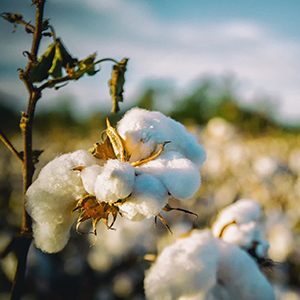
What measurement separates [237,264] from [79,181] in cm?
46

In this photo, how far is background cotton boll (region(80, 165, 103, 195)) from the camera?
42cm

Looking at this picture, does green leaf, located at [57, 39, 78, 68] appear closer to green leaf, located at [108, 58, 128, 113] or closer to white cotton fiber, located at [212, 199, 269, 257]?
green leaf, located at [108, 58, 128, 113]

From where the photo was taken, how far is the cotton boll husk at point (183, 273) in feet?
2.07

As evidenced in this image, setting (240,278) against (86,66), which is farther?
(240,278)

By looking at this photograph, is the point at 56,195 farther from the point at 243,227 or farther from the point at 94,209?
the point at 243,227

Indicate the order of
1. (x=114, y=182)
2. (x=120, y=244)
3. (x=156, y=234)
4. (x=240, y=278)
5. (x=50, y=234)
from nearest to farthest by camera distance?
1. (x=114, y=182)
2. (x=50, y=234)
3. (x=240, y=278)
4. (x=120, y=244)
5. (x=156, y=234)

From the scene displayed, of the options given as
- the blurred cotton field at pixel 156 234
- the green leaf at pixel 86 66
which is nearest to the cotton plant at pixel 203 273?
the blurred cotton field at pixel 156 234

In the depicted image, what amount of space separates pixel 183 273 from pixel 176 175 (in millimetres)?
305

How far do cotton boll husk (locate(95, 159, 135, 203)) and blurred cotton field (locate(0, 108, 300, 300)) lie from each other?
613mm

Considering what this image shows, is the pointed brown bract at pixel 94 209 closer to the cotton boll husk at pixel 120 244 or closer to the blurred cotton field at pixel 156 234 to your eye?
the blurred cotton field at pixel 156 234

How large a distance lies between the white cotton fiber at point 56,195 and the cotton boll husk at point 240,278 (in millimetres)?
409

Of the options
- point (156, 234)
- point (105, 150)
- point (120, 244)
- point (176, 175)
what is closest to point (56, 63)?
point (105, 150)

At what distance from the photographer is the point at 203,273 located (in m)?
0.66

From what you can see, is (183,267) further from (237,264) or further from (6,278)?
(6,278)
